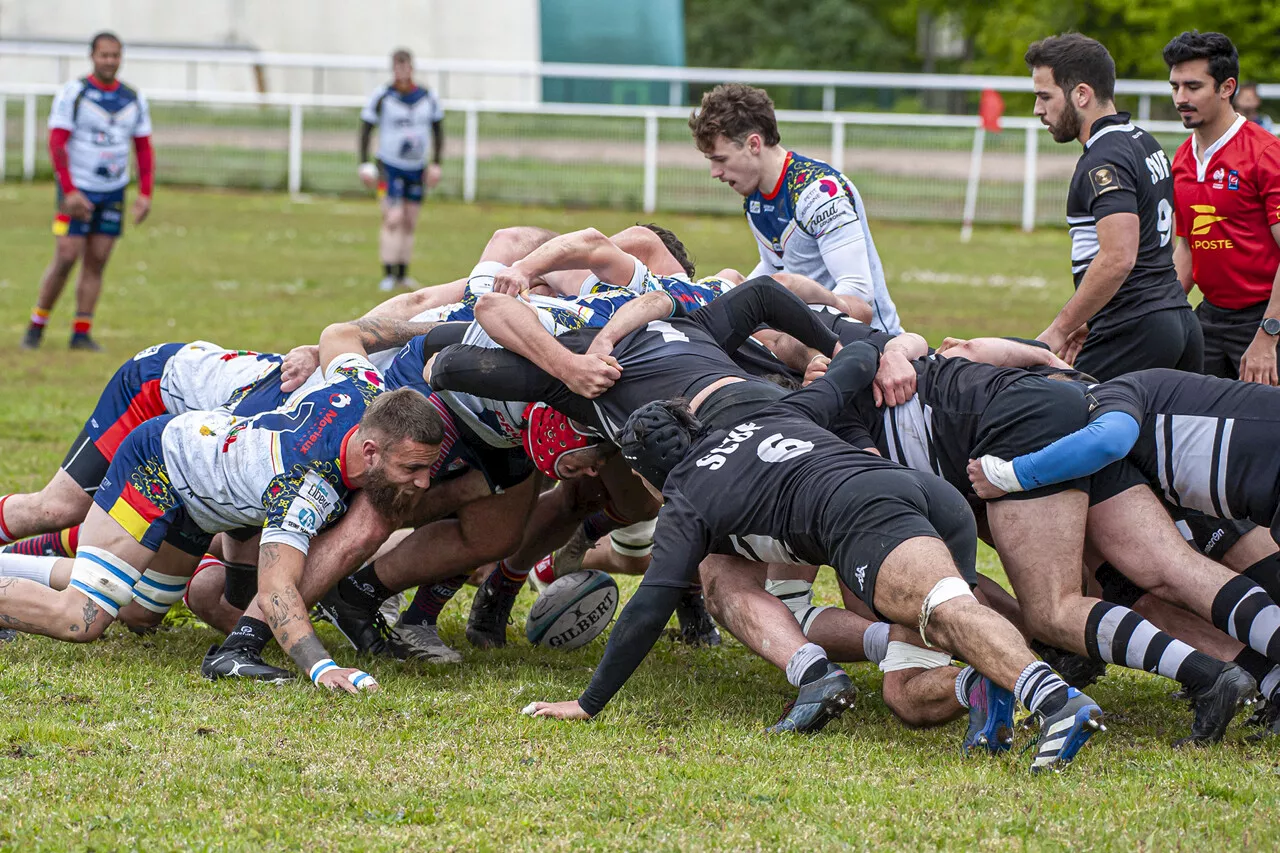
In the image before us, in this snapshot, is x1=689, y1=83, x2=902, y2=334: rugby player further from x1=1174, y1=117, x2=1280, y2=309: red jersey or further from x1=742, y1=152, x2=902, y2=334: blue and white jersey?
x1=1174, y1=117, x2=1280, y2=309: red jersey

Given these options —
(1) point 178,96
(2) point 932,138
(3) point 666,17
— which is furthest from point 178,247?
(3) point 666,17

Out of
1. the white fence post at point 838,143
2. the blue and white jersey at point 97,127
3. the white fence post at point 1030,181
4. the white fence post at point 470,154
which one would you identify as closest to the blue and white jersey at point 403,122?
the blue and white jersey at point 97,127

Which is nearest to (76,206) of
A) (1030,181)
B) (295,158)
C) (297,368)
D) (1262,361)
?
(297,368)

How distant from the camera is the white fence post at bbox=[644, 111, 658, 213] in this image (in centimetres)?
2712

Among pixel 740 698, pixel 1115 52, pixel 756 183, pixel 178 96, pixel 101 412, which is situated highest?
pixel 1115 52

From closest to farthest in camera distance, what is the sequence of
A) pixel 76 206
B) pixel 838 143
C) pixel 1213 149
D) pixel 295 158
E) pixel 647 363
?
pixel 647 363
pixel 1213 149
pixel 76 206
pixel 838 143
pixel 295 158

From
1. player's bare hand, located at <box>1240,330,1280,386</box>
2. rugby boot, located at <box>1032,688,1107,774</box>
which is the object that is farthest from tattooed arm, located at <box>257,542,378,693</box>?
player's bare hand, located at <box>1240,330,1280,386</box>

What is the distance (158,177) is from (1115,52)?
89.5 ft

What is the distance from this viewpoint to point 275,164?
96.0 ft

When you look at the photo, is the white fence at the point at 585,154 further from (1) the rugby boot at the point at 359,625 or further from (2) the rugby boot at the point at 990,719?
(2) the rugby boot at the point at 990,719

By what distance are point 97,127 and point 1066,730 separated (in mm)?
11257

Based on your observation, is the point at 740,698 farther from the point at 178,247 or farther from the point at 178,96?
the point at 178,96

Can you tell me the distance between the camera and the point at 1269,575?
17.0 ft

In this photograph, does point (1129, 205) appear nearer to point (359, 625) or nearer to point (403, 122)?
point (359, 625)
